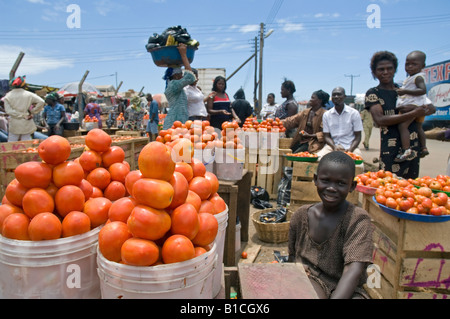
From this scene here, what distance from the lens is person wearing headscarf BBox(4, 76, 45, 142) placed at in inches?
269

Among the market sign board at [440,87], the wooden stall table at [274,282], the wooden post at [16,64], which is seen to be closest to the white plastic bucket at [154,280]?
the wooden stall table at [274,282]

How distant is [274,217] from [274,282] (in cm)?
330

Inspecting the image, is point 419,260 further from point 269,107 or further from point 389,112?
point 269,107

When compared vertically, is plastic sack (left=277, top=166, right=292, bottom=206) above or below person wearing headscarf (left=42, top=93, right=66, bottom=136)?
below

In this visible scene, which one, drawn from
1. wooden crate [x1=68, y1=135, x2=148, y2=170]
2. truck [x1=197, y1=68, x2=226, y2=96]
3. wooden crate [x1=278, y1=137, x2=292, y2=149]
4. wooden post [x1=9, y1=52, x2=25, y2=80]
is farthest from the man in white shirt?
truck [x1=197, y1=68, x2=226, y2=96]

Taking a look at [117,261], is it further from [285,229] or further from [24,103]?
[24,103]

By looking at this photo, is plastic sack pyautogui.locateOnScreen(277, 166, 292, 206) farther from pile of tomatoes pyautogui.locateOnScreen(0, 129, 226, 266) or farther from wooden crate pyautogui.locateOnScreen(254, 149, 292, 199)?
pile of tomatoes pyautogui.locateOnScreen(0, 129, 226, 266)

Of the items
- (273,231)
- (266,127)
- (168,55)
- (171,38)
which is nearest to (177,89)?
(168,55)

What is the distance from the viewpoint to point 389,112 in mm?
4020

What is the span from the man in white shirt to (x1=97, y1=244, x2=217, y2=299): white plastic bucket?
4.18 metres

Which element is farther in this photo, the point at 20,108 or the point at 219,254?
the point at 20,108

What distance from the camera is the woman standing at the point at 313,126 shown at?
570 cm

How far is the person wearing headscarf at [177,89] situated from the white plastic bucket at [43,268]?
11.5 feet

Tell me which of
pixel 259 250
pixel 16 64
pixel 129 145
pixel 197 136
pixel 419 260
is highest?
pixel 16 64
